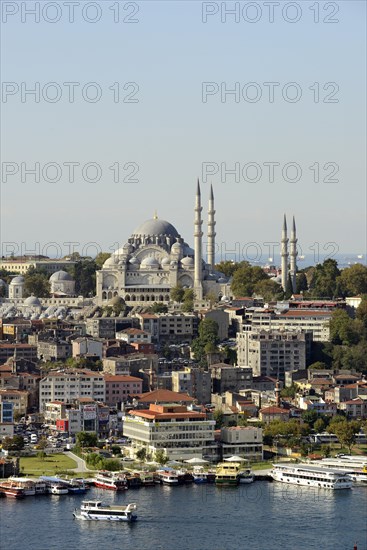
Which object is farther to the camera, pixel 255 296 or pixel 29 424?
pixel 255 296

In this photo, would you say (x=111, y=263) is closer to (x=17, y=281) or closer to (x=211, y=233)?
(x=211, y=233)

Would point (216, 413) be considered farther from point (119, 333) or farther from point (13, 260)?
point (13, 260)

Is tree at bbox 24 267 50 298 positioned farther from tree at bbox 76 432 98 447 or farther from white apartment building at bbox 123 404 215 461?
white apartment building at bbox 123 404 215 461

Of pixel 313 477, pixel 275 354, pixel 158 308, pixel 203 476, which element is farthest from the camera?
pixel 158 308

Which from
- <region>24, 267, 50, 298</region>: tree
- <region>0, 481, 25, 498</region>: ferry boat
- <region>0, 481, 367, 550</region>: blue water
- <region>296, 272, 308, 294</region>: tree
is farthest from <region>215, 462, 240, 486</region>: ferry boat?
<region>24, 267, 50, 298</region>: tree

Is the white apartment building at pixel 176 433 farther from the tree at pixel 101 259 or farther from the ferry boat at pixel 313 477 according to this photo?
the tree at pixel 101 259

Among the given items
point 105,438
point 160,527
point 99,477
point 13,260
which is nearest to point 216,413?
point 105,438

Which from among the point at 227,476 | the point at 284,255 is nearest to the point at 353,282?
the point at 284,255

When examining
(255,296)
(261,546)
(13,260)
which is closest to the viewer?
(261,546)
